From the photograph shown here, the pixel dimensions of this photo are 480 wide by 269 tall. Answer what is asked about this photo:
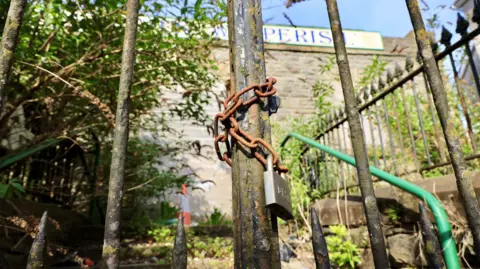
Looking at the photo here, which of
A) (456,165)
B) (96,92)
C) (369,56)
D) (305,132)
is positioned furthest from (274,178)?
(369,56)

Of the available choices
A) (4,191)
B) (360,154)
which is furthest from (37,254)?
(4,191)

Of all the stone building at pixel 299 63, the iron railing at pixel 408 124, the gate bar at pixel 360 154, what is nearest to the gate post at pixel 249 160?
the gate bar at pixel 360 154

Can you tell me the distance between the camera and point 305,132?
16.7 feet

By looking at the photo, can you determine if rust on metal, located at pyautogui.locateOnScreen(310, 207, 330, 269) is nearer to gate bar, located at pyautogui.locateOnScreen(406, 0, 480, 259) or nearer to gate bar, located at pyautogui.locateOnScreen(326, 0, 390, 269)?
gate bar, located at pyautogui.locateOnScreen(326, 0, 390, 269)

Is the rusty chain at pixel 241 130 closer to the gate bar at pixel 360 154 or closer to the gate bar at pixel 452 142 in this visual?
the gate bar at pixel 360 154

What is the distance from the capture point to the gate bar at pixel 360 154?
1.01 m

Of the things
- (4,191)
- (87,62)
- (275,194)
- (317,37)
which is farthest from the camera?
(317,37)

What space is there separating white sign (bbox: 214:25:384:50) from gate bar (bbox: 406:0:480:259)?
682cm

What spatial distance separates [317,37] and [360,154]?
25.3 ft

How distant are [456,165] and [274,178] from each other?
1.69 ft

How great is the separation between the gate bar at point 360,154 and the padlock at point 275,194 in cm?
35

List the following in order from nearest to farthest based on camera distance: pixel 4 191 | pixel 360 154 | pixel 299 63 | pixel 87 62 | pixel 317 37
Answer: pixel 360 154
pixel 4 191
pixel 87 62
pixel 299 63
pixel 317 37

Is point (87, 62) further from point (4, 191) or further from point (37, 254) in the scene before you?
point (37, 254)

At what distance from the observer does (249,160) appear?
2.80 feet
